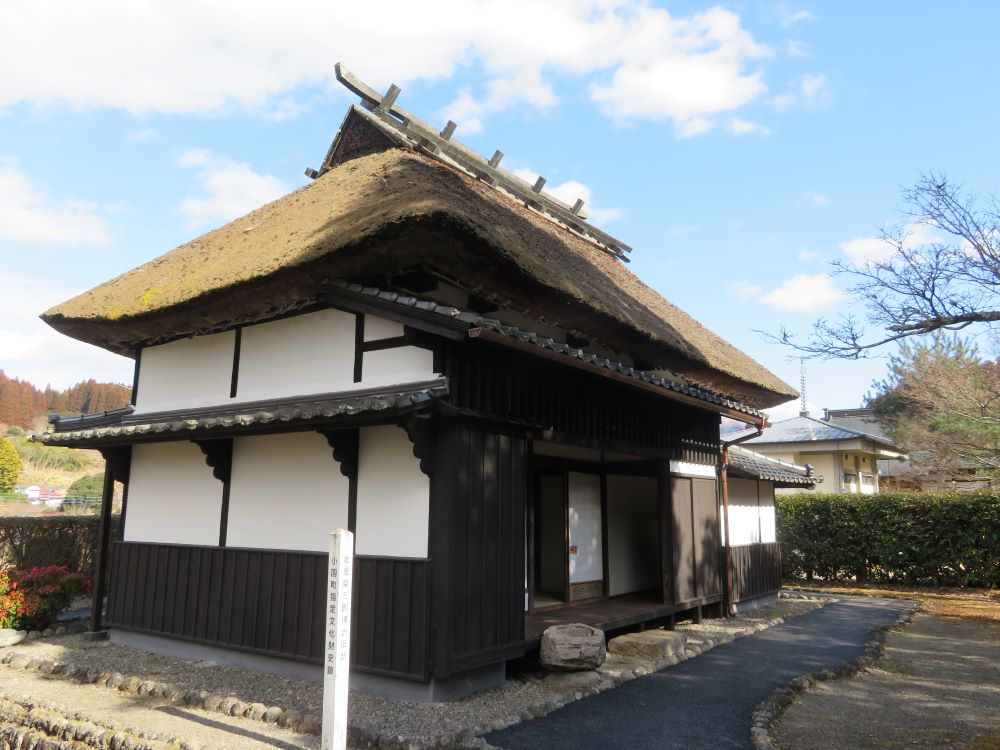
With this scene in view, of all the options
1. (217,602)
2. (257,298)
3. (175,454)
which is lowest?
(217,602)

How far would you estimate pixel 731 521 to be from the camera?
11188 millimetres

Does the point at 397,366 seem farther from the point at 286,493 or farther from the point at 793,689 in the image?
the point at 793,689

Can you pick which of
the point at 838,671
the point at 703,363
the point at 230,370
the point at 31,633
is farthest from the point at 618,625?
the point at 31,633

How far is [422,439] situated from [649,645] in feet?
12.2

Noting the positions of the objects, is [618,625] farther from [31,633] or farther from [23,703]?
[31,633]

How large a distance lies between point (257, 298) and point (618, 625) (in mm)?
5374

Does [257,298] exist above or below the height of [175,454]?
above

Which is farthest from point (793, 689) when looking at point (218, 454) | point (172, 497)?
point (172, 497)

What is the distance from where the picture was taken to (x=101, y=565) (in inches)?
324

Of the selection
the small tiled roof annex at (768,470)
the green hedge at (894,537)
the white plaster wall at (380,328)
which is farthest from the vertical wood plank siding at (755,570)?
the white plaster wall at (380,328)

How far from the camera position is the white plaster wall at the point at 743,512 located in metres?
11.3

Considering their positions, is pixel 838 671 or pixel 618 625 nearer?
pixel 838 671

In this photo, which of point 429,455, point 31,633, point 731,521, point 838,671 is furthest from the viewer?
point 731,521

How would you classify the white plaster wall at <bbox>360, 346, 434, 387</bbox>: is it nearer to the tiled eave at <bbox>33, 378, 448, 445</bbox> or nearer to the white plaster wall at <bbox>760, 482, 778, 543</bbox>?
the tiled eave at <bbox>33, 378, 448, 445</bbox>
